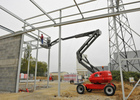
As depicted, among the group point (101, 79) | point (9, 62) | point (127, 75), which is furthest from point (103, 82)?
point (9, 62)

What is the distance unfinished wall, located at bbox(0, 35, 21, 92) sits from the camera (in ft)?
28.1

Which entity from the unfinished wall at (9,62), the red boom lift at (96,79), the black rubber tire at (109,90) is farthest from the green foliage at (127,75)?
the unfinished wall at (9,62)

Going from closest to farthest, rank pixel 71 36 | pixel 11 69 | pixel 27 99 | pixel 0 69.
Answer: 1. pixel 27 99
2. pixel 11 69
3. pixel 0 69
4. pixel 71 36

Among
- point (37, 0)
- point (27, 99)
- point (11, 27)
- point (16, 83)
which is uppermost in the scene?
point (37, 0)

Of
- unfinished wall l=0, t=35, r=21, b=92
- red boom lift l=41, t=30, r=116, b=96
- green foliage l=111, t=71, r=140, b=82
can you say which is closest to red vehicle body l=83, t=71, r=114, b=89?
red boom lift l=41, t=30, r=116, b=96

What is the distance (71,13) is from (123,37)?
11.2 metres

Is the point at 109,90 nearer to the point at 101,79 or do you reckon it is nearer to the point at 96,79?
the point at 101,79

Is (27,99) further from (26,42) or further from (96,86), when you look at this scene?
(26,42)

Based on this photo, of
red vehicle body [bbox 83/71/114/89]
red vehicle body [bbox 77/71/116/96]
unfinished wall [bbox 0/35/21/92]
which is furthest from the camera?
unfinished wall [bbox 0/35/21/92]

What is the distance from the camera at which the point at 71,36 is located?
1038cm

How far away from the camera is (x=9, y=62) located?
9.14m

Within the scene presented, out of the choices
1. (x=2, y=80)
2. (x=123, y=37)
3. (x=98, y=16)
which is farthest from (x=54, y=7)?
(x=123, y=37)

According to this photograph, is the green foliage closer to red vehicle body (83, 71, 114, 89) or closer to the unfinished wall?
red vehicle body (83, 71, 114, 89)

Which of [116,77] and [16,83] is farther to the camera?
[116,77]
